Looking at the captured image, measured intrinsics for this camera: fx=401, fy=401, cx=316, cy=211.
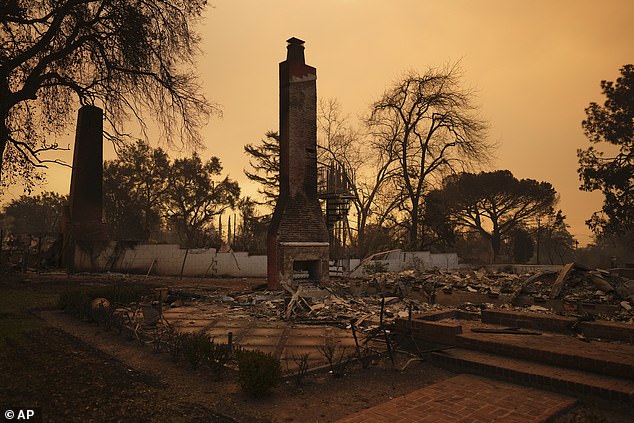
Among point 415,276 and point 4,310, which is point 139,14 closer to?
point 4,310

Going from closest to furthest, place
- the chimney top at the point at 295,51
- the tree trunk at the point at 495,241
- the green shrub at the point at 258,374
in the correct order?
the green shrub at the point at 258,374 < the chimney top at the point at 295,51 < the tree trunk at the point at 495,241

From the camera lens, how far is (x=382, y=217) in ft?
103

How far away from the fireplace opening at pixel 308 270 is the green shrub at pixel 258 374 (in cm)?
1119

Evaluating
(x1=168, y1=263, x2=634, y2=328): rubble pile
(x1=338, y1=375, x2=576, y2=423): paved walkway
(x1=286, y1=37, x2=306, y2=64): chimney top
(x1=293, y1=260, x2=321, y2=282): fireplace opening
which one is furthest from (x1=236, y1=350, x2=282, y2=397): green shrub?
(x1=286, y1=37, x2=306, y2=64): chimney top

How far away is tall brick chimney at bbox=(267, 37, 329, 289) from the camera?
15.5 metres

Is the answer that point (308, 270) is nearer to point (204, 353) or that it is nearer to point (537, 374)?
point (204, 353)

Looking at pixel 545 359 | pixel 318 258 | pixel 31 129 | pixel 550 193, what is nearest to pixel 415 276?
pixel 318 258

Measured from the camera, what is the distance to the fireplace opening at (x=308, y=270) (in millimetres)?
16516

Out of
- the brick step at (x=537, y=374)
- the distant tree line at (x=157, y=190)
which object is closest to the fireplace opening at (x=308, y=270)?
the brick step at (x=537, y=374)

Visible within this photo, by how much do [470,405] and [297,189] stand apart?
1227 cm

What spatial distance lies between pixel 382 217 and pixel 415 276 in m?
14.1

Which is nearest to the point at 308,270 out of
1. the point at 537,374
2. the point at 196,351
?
the point at 196,351

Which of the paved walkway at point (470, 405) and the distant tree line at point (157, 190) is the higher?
the distant tree line at point (157, 190)

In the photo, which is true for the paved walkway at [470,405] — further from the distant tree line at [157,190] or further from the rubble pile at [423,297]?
the distant tree line at [157,190]
